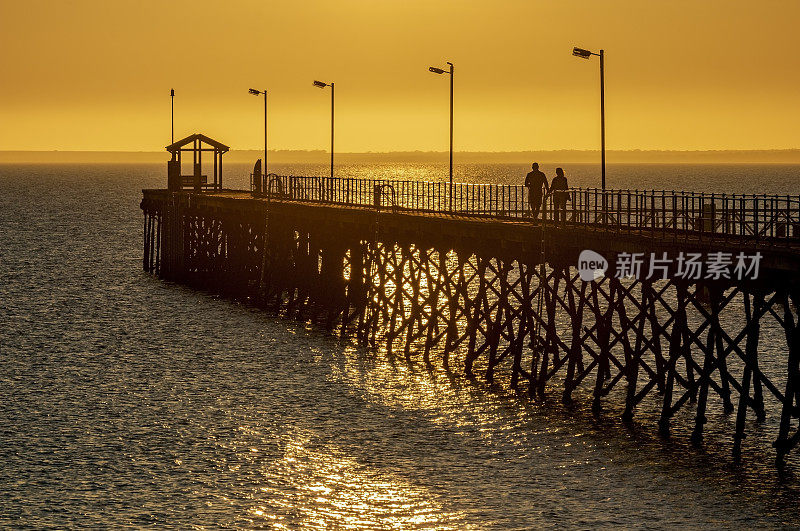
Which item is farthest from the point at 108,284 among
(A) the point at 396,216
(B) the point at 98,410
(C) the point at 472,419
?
(C) the point at 472,419

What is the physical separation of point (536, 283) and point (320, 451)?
145 ft

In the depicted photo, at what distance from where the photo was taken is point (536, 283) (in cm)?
7356

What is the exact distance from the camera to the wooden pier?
99.2 ft

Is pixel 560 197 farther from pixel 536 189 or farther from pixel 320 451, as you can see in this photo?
pixel 320 451

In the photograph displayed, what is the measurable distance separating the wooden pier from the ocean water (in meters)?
1.43

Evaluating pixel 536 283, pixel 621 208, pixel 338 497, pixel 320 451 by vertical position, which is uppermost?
pixel 621 208

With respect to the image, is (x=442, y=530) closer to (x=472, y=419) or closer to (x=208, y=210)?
(x=472, y=419)

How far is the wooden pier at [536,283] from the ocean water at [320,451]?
143 centimetres

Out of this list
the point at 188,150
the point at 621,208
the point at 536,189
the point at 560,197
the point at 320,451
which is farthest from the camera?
the point at 188,150

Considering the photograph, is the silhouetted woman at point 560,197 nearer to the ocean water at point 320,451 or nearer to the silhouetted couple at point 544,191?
the silhouetted couple at point 544,191

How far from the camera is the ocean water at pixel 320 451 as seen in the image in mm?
25547

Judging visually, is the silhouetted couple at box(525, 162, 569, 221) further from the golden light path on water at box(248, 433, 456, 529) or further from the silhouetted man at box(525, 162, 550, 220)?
the golden light path on water at box(248, 433, 456, 529)

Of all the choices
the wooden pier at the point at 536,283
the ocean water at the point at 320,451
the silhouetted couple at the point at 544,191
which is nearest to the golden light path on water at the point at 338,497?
the ocean water at the point at 320,451

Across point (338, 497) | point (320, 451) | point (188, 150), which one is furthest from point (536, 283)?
point (338, 497)
